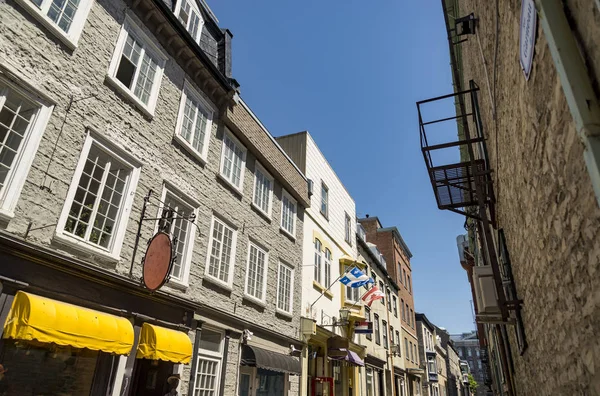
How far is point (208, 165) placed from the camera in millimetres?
11508

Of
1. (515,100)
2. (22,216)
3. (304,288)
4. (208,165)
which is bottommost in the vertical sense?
(22,216)

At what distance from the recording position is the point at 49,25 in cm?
716

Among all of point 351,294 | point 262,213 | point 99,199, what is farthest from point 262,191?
point 351,294

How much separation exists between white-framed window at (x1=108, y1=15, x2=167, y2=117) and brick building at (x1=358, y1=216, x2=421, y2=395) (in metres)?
28.5

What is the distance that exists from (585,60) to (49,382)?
8.33 m

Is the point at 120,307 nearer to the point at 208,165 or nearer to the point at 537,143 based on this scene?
the point at 208,165

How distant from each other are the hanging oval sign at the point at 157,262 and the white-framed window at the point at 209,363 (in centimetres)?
295

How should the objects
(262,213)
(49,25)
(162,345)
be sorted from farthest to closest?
(262,213) → (162,345) → (49,25)

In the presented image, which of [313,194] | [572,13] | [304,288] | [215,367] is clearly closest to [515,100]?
[572,13]

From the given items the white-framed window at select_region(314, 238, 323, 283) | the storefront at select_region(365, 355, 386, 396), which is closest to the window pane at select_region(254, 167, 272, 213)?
the white-framed window at select_region(314, 238, 323, 283)

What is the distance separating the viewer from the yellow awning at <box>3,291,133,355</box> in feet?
18.8

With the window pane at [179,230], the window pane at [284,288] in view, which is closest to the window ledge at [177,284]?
the window pane at [179,230]

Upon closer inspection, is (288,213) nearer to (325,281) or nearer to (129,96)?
(325,281)

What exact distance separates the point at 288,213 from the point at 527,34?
13.6 m
